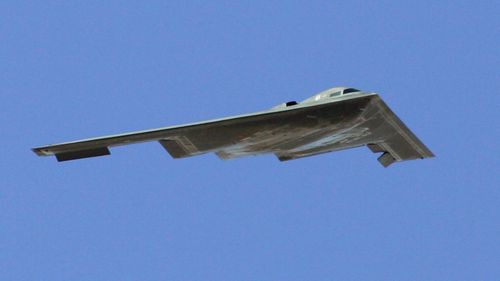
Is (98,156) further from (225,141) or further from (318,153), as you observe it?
(318,153)

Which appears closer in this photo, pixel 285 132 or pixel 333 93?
pixel 333 93

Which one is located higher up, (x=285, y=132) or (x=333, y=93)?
(x=285, y=132)

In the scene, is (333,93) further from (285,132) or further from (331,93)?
(285,132)

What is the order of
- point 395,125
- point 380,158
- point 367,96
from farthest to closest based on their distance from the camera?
1. point 380,158
2. point 395,125
3. point 367,96

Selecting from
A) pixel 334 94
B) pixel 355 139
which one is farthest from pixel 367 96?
pixel 355 139

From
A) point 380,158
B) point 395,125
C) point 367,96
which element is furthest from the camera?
point 380,158

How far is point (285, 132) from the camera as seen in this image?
147 feet

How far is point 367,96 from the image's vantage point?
42781 millimetres

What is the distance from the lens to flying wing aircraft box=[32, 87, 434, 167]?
4325 centimetres

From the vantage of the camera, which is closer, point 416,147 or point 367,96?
point 367,96

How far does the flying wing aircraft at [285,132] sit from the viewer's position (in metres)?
43.2

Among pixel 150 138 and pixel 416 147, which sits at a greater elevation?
pixel 150 138

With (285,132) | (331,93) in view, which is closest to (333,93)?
(331,93)

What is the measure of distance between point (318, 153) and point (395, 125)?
3.68m
